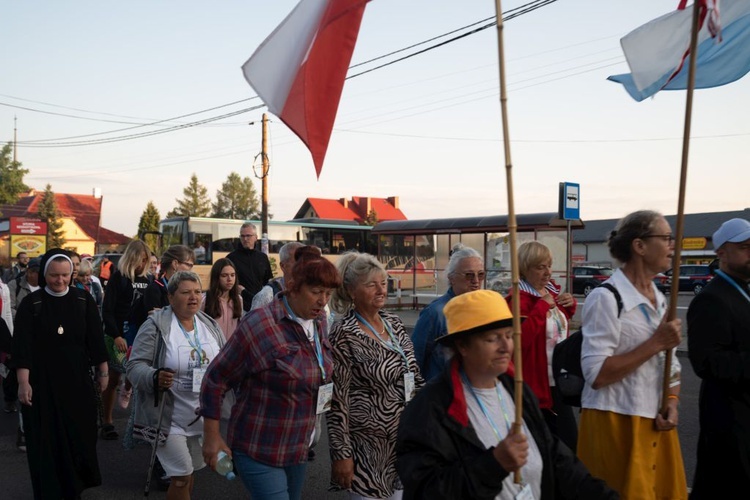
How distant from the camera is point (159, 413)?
5.07 meters

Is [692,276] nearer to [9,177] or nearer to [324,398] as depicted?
[9,177]

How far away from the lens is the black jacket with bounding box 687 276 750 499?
362cm

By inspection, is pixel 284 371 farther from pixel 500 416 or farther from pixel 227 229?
pixel 227 229

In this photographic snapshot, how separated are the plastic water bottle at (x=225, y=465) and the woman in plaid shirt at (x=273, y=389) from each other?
25 mm

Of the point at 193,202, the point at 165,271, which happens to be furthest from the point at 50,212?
the point at 165,271

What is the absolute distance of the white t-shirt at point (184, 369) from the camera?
5.14 meters

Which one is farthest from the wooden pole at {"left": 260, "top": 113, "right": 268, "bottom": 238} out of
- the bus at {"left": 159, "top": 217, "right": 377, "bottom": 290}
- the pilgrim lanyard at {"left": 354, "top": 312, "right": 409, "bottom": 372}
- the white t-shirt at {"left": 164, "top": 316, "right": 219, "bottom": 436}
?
the pilgrim lanyard at {"left": 354, "top": 312, "right": 409, "bottom": 372}

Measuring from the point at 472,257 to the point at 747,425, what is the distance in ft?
6.47

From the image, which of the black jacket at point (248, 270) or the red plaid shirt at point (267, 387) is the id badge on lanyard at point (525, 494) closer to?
the red plaid shirt at point (267, 387)

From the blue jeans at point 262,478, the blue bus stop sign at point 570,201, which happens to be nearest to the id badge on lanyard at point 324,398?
the blue jeans at point 262,478

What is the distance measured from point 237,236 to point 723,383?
100 feet

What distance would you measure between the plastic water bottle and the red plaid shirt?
0.07 m

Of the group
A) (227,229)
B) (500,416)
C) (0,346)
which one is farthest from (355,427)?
(227,229)

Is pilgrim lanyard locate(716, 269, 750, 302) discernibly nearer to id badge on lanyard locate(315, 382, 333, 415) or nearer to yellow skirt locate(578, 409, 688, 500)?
yellow skirt locate(578, 409, 688, 500)
